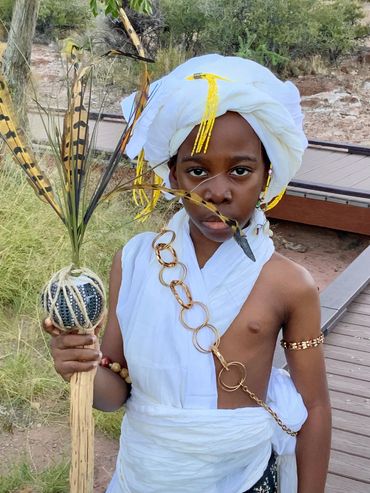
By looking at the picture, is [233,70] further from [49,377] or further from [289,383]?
[49,377]

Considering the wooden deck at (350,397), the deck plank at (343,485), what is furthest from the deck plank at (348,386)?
the deck plank at (343,485)

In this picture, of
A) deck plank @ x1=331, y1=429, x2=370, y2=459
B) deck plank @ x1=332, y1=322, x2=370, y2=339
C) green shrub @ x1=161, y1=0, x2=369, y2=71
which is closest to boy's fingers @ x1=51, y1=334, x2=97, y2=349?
deck plank @ x1=331, y1=429, x2=370, y2=459

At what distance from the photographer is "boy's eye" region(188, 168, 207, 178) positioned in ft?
4.22

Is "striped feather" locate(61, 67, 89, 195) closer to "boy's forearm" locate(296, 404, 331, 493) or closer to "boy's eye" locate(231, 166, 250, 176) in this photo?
"boy's eye" locate(231, 166, 250, 176)

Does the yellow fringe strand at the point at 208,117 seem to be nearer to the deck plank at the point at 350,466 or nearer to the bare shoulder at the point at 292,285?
the bare shoulder at the point at 292,285

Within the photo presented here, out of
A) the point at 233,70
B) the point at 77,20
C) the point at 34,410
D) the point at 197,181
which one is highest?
the point at 233,70

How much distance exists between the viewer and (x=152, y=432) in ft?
4.29

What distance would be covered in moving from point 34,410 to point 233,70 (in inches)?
93.0

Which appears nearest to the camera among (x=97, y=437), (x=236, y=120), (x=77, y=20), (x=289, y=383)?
(x=236, y=120)

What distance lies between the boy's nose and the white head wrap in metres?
0.09

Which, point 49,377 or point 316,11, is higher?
point 49,377

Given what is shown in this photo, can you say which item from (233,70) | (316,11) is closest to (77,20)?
(316,11)

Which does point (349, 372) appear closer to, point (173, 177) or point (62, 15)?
point (173, 177)

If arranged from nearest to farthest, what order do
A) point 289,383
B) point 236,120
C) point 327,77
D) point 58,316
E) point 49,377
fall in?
point 58,316, point 236,120, point 289,383, point 49,377, point 327,77
